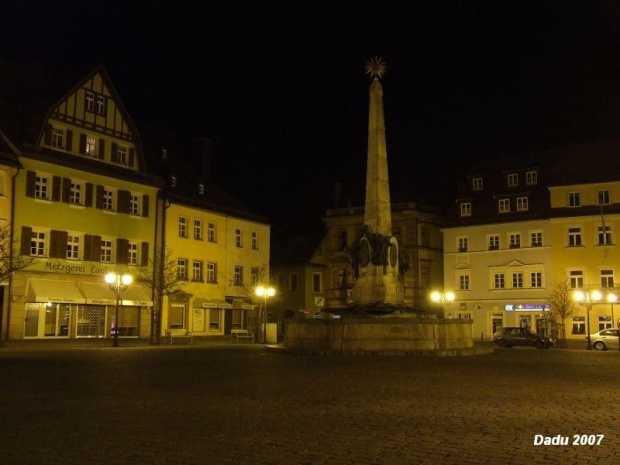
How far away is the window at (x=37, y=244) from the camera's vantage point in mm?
39562

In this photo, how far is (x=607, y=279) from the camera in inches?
2122

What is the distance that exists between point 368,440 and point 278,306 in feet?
189

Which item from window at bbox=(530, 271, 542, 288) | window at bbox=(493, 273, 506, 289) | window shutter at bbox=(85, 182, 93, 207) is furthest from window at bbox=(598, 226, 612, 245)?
window shutter at bbox=(85, 182, 93, 207)

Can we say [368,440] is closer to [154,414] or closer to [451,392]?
[154,414]

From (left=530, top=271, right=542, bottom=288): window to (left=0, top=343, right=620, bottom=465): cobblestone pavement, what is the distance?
130ft

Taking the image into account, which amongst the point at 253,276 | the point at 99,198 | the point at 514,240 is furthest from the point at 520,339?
the point at 99,198

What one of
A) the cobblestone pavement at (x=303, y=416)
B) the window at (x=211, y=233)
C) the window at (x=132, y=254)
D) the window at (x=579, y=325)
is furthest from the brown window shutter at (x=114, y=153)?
the window at (x=579, y=325)

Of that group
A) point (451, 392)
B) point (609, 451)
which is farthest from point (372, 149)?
point (609, 451)

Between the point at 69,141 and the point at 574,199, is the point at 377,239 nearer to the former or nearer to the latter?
the point at 69,141

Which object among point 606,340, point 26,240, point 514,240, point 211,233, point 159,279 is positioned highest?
point 514,240

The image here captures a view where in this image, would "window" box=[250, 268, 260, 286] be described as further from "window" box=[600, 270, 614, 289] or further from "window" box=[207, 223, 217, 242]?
"window" box=[600, 270, 614, 289]

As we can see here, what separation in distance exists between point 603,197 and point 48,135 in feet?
121

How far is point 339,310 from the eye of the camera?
28812mm

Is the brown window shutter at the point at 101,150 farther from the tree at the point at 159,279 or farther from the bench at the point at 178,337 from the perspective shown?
the bench at the point at 178,337
